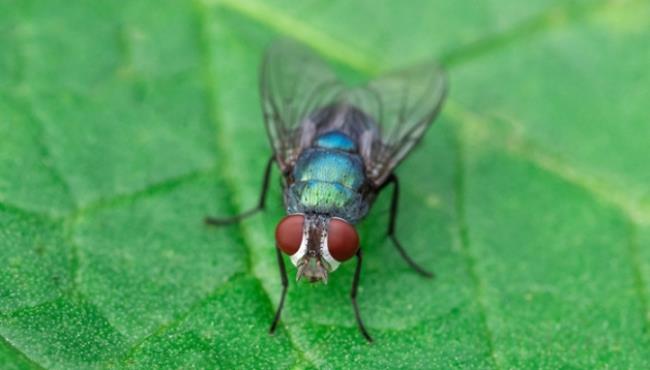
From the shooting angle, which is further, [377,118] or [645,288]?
[377,118]

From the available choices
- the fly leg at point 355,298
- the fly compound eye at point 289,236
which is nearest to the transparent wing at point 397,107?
the fly leg at point 355,298

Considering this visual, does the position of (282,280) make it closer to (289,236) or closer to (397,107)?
(289,236)

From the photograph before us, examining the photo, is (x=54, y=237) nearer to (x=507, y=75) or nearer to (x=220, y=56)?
(x=220, y=56)

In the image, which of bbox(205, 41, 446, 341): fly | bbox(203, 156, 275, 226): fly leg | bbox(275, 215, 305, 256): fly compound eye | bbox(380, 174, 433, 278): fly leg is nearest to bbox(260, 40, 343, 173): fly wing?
bbox(205, 41, 446, 341): fly

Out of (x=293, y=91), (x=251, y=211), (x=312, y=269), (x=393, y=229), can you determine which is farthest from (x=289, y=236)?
(x=293, y=91)

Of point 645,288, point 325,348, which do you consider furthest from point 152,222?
point 645,288

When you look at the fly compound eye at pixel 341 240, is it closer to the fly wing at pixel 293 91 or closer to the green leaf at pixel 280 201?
the green leaf at pixel 280 201
